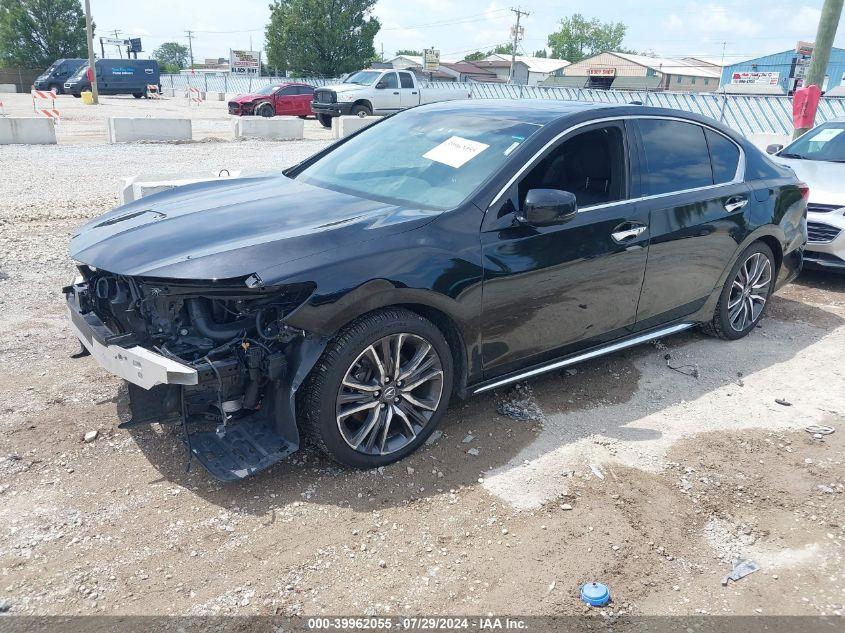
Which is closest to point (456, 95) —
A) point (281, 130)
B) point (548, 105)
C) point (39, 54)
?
point (281, 130)

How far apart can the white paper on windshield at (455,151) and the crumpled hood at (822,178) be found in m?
4.74

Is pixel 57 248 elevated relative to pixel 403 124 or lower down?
lower down

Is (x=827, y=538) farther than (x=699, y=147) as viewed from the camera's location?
No

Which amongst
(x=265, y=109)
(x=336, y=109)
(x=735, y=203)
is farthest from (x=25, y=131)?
(x=735, y=203)

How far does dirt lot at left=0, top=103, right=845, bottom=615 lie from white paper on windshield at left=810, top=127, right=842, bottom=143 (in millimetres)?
4797

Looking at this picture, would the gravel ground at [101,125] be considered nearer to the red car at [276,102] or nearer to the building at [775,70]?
the red car at [276,102]

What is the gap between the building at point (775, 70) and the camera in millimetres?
52666

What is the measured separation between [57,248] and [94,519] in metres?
4.89

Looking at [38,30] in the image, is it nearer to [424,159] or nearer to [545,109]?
[424,159]

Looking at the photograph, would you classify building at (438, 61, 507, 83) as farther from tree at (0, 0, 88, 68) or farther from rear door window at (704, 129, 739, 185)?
rear door window at (704, 129, 739, 185)

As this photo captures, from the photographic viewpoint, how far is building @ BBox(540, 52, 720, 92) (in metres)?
71.3

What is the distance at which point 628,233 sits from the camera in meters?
4.16

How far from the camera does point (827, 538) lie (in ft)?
10.3

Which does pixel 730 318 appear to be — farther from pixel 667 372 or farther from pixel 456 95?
pixel 456 95
